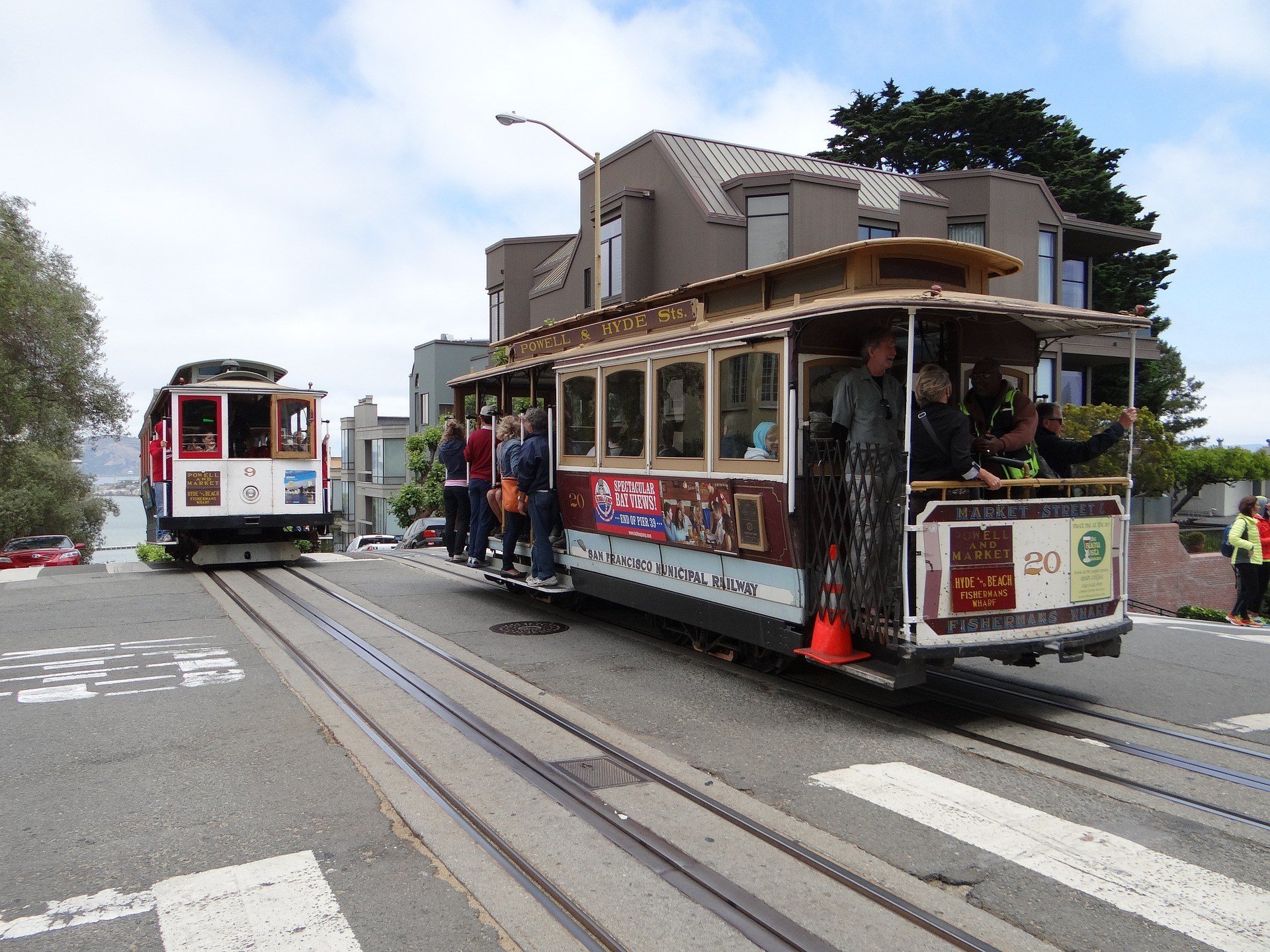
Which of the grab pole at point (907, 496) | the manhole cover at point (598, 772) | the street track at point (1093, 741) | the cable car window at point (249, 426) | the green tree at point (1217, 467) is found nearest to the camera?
the street track at point (1093, 741)

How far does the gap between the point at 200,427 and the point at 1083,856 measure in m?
14.3

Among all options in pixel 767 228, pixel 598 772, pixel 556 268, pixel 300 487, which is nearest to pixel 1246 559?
pixel 598 772

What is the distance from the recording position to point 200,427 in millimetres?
14992

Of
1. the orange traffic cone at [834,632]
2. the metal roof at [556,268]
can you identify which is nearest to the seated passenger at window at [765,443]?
the orange traffic cone at [834,632]

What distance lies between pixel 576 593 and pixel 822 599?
4.50 meters

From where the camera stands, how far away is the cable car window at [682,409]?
24.8 feet

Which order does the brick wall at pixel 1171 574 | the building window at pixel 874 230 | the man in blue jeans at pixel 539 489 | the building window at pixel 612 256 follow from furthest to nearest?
1. the building window at pixel 612 256
2. the building window at pixel 874 230
3. the brick wall at pixel 1171 574
4. the man in blue jeans at pixel 539 489

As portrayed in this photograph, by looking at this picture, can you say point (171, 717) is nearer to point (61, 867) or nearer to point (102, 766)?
point (102, 766)

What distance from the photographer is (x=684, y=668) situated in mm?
7887

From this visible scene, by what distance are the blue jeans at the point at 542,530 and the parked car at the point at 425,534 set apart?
1733 centimetres

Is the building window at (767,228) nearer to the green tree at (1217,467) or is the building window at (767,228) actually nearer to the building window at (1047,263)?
the building window at (1047,263)

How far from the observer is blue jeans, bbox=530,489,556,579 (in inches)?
393

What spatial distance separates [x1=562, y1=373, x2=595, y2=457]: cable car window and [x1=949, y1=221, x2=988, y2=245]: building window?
21044mm

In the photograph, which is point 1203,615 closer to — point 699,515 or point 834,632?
point 699,515
